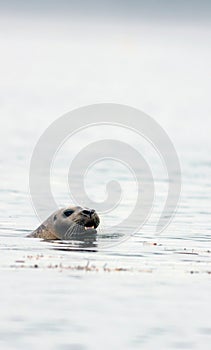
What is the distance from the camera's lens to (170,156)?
5472 centimetres

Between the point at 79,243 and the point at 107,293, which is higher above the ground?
the point at 79,243

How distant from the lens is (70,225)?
1060 inches

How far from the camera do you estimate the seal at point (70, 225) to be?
26.8m

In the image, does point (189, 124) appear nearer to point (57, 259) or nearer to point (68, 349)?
point (57, 259)

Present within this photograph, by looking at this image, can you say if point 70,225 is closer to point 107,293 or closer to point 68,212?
point 68,212

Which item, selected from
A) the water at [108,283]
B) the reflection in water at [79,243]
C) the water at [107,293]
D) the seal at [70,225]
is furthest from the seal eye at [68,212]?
the water at [107,293]

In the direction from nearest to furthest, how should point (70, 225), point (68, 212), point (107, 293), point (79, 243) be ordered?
point (107, 293) < point (79, 243) < point (70, 225) < point (68, 212)

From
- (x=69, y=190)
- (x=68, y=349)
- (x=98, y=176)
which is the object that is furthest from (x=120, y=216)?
(x=68, y=349)

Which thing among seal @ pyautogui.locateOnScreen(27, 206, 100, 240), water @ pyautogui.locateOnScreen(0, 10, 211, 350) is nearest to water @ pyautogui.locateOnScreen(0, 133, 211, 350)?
water @ pyautogui.locateOnScreen(0, 10, 211, 350)

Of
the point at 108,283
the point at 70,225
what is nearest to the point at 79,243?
the point at 70,225

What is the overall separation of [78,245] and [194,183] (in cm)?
1823

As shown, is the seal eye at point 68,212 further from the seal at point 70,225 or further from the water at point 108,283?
the water at point 108,283

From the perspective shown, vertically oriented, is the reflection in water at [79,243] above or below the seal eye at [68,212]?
below

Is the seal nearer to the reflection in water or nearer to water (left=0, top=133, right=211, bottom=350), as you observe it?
the reflection in water
